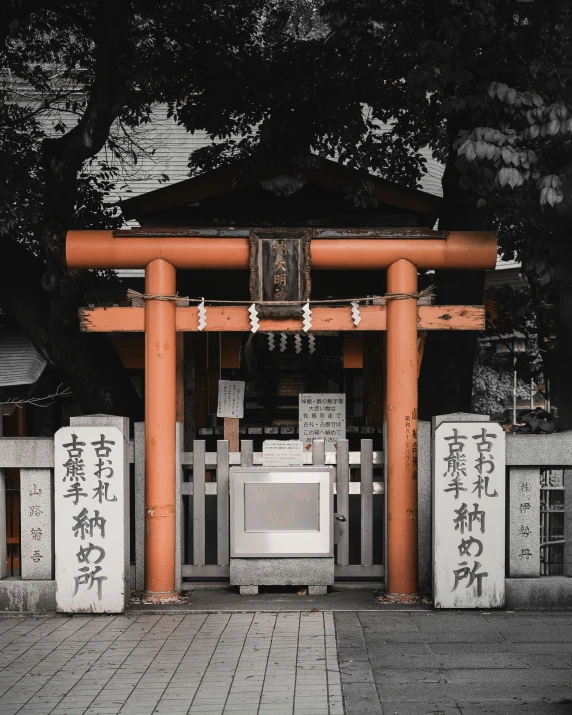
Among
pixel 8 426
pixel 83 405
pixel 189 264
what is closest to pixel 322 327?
pixel 189 264

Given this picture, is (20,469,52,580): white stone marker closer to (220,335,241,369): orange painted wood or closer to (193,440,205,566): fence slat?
(193,440,205,566): fence slat

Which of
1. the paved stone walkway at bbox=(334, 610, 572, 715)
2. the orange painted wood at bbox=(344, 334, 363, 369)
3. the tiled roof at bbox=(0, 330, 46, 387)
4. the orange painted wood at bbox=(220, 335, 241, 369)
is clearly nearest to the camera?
the paved stone walkway at bbox=(334, 610, 572, 715)

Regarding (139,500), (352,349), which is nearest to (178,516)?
(139,500)

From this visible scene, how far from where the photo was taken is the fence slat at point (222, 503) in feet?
30.6

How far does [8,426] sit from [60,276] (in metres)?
5.40

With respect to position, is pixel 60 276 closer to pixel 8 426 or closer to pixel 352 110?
pixel 352 110

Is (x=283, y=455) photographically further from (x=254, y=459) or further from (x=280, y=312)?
(x=280, y=312)

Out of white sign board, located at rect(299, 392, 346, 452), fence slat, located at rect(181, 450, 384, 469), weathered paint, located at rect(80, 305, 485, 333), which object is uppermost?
weathered paint, located at rect(80, 305, 485, 333)

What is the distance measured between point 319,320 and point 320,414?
3689mm

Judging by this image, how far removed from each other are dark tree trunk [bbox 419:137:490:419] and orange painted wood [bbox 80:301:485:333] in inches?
112

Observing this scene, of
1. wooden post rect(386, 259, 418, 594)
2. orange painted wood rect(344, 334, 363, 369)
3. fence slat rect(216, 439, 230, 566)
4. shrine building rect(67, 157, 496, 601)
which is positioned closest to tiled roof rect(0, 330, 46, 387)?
orange painted wood rect(344, 334, 363, 369)

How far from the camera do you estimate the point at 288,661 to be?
6.78 metres

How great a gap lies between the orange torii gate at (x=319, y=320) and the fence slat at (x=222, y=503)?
54cm

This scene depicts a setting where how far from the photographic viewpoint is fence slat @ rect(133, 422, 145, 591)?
9109 mm
